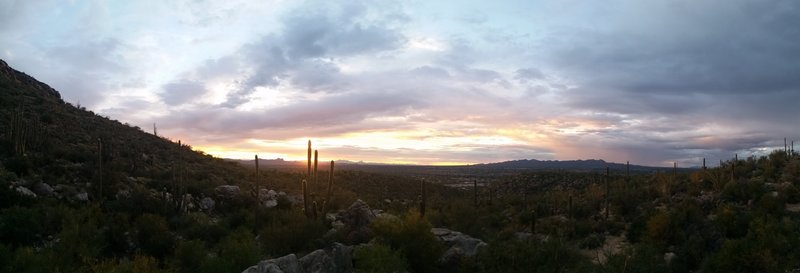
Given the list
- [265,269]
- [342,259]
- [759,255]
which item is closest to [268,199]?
[342,259]

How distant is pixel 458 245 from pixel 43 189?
19.4m

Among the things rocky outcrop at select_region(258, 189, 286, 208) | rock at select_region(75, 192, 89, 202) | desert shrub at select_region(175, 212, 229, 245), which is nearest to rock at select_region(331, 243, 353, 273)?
desert shrub at select_region(175, 212, 229, 245)

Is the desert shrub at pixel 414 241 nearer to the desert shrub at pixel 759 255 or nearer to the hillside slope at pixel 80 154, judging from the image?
the desert shrub at pixel 759 255

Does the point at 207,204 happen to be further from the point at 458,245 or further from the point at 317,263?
the point at 317,263

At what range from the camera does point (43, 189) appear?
83.3 feet

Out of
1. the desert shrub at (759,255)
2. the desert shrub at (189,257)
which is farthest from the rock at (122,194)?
the desert shrub at (759,255)

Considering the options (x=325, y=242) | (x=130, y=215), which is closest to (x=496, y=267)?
(x=325, y=242)

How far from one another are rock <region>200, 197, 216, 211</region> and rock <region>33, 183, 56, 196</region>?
7.25 metres

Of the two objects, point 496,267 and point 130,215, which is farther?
point 130,215

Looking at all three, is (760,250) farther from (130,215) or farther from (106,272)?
(130,215)

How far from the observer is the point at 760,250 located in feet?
50.6

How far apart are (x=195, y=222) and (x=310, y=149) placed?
775 centimetres

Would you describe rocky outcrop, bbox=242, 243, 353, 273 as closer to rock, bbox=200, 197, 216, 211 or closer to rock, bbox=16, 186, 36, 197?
rock, bbox=16, 186, 36, 197

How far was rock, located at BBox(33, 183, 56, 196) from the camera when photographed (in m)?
25.2
